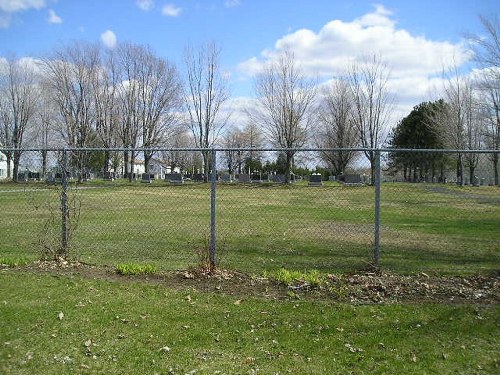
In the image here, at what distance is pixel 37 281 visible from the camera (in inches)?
228

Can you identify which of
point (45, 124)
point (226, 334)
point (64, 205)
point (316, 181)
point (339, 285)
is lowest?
point (226, 334)

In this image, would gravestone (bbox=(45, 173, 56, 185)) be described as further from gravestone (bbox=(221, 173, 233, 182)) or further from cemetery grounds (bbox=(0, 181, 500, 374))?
gravestone (bbox=(221, 173, 233, 182))

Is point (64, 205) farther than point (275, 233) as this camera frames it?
No

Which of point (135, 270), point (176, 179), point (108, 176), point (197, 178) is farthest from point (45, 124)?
point (135, 270)

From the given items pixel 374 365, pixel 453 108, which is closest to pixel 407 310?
pixel 374 365

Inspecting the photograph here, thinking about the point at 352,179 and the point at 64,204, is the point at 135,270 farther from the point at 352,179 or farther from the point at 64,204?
the point at 352,179

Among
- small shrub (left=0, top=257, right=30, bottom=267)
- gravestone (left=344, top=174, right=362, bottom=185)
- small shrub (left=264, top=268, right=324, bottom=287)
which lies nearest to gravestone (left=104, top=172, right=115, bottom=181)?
small shrub (left=0, top=257, right=30, bottom=267)

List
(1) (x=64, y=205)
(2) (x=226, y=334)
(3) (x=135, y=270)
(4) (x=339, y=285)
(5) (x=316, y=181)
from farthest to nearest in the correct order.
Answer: (5) (x=316, y=181)
(1) (x=64, y=205)
(3) (x=135, y=270)
(4) (x=339, y=285)
(2) (x=226, y=334)

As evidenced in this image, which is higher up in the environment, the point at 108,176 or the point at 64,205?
the point at 108,176

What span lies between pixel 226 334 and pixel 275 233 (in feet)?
23.9

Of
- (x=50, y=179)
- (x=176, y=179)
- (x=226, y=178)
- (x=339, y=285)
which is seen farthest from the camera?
(x=226, y=178)

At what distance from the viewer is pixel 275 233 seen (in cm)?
1149

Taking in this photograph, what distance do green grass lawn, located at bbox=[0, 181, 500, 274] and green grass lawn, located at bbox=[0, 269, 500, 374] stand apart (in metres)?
2.10

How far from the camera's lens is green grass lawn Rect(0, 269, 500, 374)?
11.9 feet
